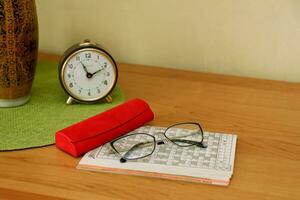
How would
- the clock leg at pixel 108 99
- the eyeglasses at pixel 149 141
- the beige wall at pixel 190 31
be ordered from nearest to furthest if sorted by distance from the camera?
1. the eyeglasses at pixel 149 141
2. the clock leg at pixel 108 99
3. the beige wall at pixel 190 31

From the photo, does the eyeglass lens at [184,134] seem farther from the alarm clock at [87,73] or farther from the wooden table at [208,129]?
the alarm clock at [87,73]

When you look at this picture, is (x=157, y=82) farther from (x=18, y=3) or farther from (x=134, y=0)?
(x=18, y=3)

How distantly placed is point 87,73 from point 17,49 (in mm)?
157

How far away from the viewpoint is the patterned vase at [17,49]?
1201mm

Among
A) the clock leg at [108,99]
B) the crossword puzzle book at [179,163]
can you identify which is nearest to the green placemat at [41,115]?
the clock leg at [108,99]

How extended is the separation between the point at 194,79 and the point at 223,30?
0.46 feet

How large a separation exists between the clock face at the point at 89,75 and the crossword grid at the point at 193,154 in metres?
0.20

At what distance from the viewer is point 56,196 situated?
0.96m

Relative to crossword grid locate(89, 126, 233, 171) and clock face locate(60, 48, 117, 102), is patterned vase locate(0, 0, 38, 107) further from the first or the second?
crossword grid locate(89, 126, 233, 171)

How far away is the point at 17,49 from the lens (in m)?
1.23

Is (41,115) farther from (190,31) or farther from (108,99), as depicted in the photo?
(190,31)

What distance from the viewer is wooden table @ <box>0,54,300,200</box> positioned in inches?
38.5

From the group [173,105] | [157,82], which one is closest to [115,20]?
[157,82]

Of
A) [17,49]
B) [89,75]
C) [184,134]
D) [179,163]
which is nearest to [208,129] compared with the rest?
[184,134]
